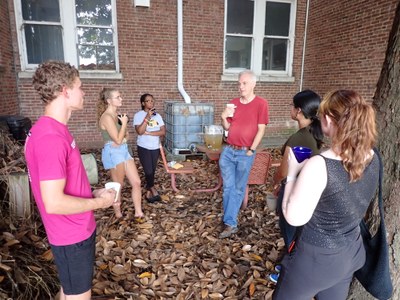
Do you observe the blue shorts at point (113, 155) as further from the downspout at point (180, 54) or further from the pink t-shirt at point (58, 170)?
the downspout at point (180, 54)

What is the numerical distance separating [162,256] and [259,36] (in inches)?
290

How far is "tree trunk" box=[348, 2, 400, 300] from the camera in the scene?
1840 millimetres

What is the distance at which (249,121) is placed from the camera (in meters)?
3.40

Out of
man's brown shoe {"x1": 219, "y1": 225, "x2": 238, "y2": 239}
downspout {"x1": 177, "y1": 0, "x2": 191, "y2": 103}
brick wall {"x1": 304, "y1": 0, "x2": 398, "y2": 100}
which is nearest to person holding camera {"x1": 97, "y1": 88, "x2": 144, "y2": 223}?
man's brown shoe {"x1": 219, "y1": 225, "x2": 238, "y2": 239}

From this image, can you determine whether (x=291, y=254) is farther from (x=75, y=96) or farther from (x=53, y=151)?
(x=75, y=96)

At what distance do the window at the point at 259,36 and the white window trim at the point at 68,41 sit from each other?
3092mm

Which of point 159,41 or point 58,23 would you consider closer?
point 58,23

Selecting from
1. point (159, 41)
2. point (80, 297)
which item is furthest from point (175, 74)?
point (80, 297)

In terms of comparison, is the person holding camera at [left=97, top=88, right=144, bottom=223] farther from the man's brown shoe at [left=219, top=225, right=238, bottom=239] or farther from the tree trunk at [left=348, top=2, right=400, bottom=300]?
the tree trunk at [left=348, top=2, right=400, bottom=300]

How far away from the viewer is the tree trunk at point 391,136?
6.04 ft

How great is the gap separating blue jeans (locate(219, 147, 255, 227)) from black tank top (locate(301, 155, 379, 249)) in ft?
6.59

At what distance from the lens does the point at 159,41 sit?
7656 millimetres

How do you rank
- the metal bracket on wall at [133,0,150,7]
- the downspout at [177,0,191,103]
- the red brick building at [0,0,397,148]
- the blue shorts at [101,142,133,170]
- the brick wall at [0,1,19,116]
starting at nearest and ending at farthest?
the blue shorts at [101,142,133,170], the brick wall at [0,1,19,116], the red brick building at [0,0,397,148], the metal bracket on wall at [133,0,150,7], the downspout at [177,0,191,103]

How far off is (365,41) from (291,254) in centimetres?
736
